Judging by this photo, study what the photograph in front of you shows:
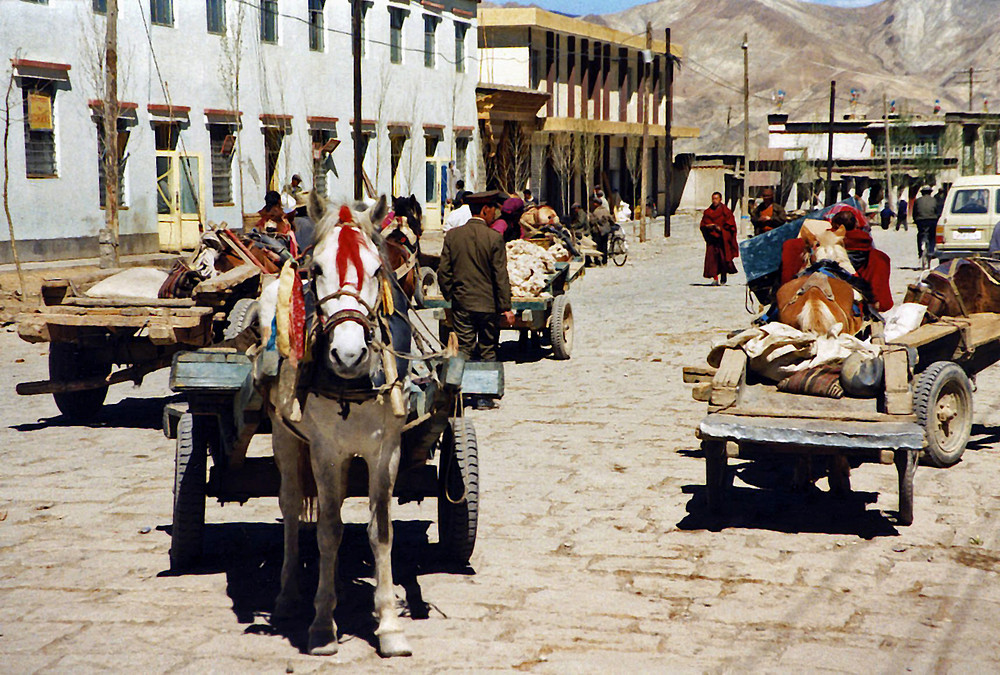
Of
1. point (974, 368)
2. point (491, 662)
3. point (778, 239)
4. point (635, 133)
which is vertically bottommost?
point (491, 662)

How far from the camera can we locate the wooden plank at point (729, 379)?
287 inches

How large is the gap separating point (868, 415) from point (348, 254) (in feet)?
11.6

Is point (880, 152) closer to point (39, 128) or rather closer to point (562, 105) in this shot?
point (562, 105)

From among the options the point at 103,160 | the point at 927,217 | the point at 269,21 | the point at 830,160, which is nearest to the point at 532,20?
the point at 269,21

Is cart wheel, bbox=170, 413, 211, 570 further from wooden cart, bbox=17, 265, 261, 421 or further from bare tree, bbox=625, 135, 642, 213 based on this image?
bare tree, bbox=625, 135, 642, 213

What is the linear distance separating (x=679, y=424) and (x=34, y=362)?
818 cm

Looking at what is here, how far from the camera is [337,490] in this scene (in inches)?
205

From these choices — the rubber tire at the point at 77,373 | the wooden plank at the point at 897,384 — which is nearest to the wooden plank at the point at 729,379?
Result: the wooden plank at the point at 897,384

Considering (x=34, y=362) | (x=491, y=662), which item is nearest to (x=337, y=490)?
(x=491, y=662)

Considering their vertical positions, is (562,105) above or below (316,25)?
below

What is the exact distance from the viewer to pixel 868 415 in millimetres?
6973

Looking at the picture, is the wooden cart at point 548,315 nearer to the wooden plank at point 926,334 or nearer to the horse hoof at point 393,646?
the wooden plank at point 926,334

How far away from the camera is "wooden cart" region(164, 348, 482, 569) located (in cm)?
565

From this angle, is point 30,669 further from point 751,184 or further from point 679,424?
point 751,184
